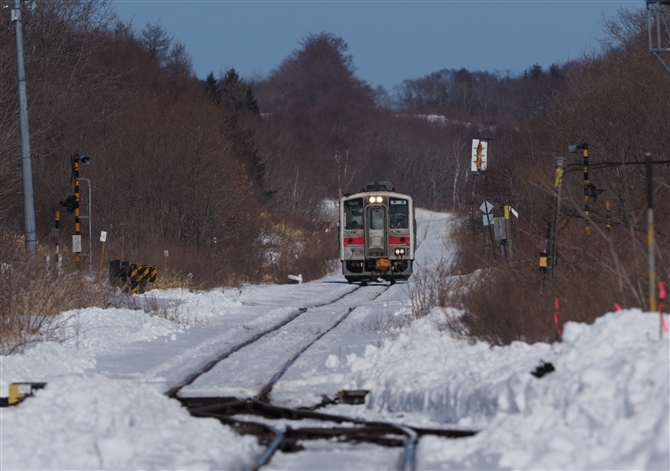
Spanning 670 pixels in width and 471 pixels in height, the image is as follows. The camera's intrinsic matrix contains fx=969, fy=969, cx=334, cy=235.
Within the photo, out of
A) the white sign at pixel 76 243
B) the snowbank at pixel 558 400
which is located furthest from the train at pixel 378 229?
the snowbank at pixel 558 400

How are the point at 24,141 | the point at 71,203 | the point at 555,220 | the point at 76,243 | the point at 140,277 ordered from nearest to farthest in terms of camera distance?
the point at 555,220, the point at 24,141, the point at 76,243, the point at 71,203, the point at 140,277

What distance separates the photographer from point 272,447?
7418 mm

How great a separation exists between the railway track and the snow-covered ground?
0.18 m

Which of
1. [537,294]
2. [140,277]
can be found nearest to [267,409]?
[537,294]

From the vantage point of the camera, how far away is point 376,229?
30703 millimetres

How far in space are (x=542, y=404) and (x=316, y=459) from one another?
1767mm

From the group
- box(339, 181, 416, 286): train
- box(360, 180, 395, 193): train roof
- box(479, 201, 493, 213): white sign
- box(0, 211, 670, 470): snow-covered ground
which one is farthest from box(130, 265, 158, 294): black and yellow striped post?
box(479, 201, 493, 213): white sign

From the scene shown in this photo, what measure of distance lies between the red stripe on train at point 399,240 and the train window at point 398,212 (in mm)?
319

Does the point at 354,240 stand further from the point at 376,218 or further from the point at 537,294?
the point at 537,294

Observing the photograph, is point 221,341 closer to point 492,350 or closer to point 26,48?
point 492,350

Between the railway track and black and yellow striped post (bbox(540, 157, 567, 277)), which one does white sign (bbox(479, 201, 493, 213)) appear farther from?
the railway track

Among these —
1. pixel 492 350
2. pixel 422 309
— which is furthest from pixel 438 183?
pixel 492 350

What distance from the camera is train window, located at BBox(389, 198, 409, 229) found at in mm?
30703

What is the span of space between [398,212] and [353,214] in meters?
1.43
